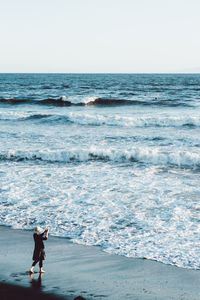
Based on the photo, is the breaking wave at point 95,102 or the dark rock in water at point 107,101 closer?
the breaking wave at point 95,102

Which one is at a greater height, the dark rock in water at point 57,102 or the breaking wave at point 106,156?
the dark rock in water at point 57,102

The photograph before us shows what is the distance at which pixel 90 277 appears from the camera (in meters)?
5.31

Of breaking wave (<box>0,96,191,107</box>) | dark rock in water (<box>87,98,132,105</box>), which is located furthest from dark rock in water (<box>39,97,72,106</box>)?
dark rock in water (<box>87,98,132,105</box>)

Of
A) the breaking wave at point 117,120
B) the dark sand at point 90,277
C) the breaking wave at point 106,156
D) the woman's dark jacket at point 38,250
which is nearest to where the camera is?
the dark sand at point 90,277

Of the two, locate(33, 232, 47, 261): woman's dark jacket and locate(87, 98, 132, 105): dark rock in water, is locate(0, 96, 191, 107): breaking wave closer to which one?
locate(87, 98, 132, 105): dark rock in water

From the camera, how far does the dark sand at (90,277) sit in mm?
4828

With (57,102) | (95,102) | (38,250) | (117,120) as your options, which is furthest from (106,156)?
(57,102)

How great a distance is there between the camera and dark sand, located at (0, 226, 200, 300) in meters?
4.83

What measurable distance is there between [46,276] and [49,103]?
33.1 metres

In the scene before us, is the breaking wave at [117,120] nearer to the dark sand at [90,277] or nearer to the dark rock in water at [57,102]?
the dark rock in water at [57,102]

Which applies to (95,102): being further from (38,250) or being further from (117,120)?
(38,250)

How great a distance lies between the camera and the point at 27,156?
575 inches

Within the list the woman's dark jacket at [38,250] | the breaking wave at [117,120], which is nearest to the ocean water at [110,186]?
the breaking wave at [117,120]

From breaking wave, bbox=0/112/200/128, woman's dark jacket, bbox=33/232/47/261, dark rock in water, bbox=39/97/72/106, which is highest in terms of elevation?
dark rock in water, bbox=39/97/72/106
